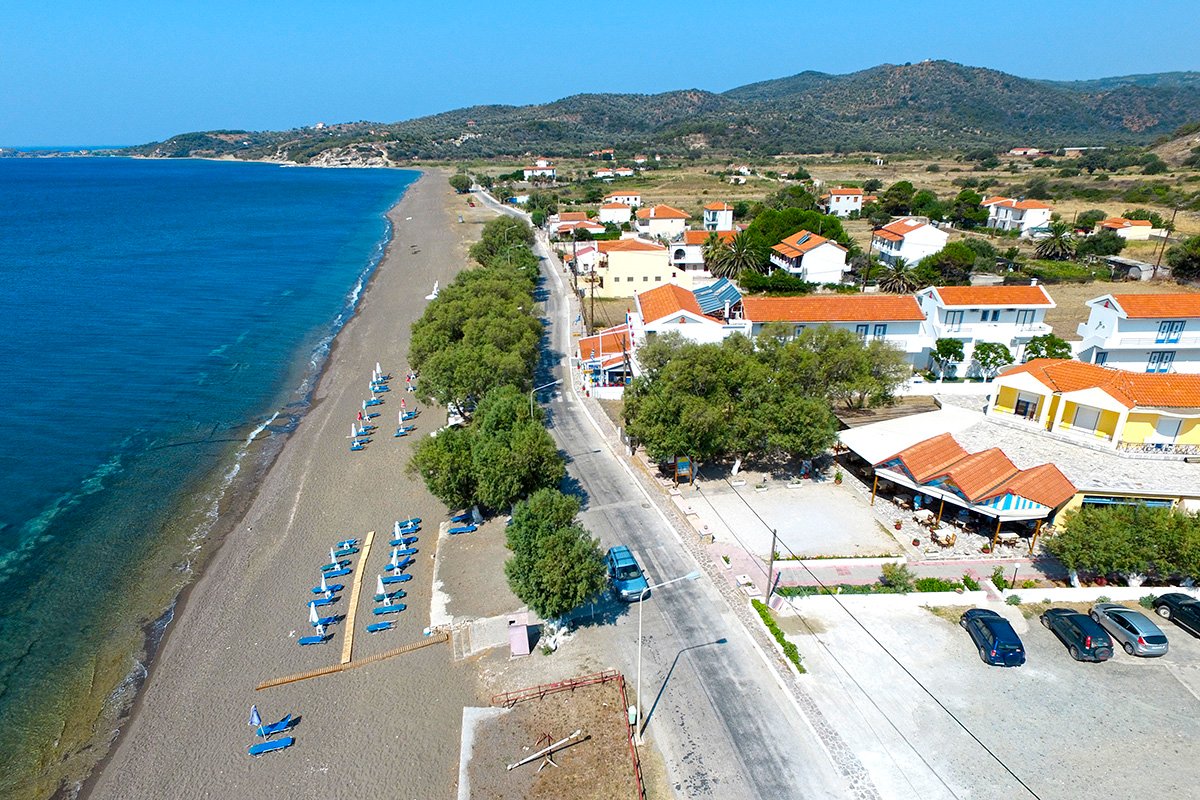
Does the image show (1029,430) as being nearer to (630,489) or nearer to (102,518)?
(630,489)

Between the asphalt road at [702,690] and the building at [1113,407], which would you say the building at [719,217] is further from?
the asphalt road at [702,690]

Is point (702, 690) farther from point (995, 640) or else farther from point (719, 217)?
point (719, 217)

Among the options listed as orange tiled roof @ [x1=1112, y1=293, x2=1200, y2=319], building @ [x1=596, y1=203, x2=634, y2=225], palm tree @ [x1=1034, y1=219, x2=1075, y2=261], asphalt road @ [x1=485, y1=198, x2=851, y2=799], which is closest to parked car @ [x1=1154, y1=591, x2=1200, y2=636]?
asphalt road @ [x1=485, y1=198, x2=851, y2=799]

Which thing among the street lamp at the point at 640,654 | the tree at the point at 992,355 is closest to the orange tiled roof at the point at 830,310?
the tree at the point at 992,355

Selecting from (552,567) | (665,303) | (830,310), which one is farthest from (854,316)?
(552,567)

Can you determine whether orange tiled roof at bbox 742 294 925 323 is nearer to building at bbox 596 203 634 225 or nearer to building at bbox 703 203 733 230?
building at bbox 703 203 733 230

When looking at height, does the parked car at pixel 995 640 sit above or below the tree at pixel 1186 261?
below
